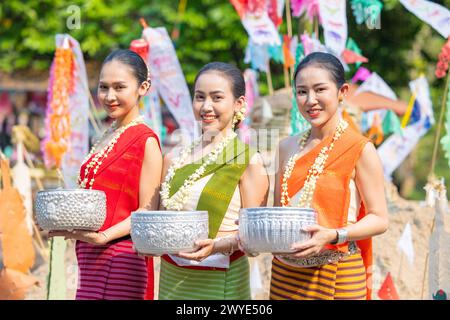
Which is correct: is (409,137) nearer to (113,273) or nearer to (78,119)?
(78,119)

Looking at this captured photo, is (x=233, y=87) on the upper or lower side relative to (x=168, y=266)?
upper

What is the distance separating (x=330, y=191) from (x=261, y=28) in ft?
9.51

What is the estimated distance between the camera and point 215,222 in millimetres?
2518

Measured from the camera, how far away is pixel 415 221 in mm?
5234

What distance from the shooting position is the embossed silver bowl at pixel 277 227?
217 centimetres

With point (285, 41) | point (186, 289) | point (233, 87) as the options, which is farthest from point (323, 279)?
point (285, 41)

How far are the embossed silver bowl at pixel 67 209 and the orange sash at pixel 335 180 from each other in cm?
67

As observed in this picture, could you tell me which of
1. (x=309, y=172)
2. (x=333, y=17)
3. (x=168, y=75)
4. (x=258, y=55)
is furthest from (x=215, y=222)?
(x=258, y=55)

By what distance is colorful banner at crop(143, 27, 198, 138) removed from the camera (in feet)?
16.2

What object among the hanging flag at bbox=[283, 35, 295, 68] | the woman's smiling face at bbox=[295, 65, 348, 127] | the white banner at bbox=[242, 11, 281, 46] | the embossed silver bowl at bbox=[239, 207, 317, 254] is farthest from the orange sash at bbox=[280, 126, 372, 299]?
the hanging flag at bbox=[283, 35, 295, 68]

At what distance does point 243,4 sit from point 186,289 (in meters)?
3.11

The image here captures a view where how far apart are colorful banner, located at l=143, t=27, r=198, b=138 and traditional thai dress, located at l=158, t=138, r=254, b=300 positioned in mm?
2256

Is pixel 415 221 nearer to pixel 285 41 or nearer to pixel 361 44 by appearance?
pixel 285 41

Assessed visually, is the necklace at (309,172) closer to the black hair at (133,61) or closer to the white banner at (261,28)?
the black hair at (133,61)
